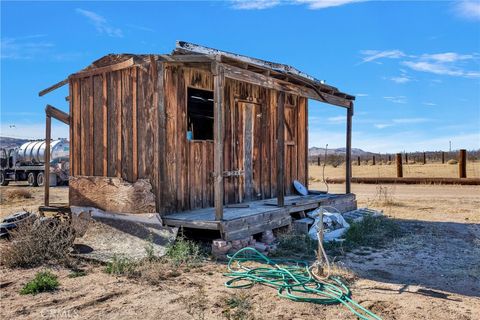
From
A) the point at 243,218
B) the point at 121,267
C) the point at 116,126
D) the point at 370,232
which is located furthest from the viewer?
the point at 370,232

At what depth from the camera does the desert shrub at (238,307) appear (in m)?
4.34

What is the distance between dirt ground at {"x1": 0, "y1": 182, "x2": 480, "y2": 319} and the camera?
14.8 feet

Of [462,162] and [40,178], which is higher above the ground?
[462,162]

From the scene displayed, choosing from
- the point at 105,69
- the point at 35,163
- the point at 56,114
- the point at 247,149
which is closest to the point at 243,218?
the point at 247,149

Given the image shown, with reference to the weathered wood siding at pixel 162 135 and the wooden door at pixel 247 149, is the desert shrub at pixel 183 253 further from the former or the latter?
→ the wooden door at pixel 247 149

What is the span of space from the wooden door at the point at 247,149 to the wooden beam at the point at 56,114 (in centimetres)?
370

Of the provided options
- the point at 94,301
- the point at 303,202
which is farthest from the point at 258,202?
the point at 94,301

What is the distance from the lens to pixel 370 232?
9312 mm

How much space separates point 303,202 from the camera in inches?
384

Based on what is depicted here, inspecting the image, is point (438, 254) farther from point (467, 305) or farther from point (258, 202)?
point (258, 202)

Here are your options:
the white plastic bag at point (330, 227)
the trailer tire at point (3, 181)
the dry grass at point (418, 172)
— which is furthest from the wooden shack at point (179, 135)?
the trailer tire at point (3, 181)

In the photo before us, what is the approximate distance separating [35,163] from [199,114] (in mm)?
19112

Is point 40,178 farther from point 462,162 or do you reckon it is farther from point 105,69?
point 462,162

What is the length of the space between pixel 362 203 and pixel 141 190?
9042 mm
